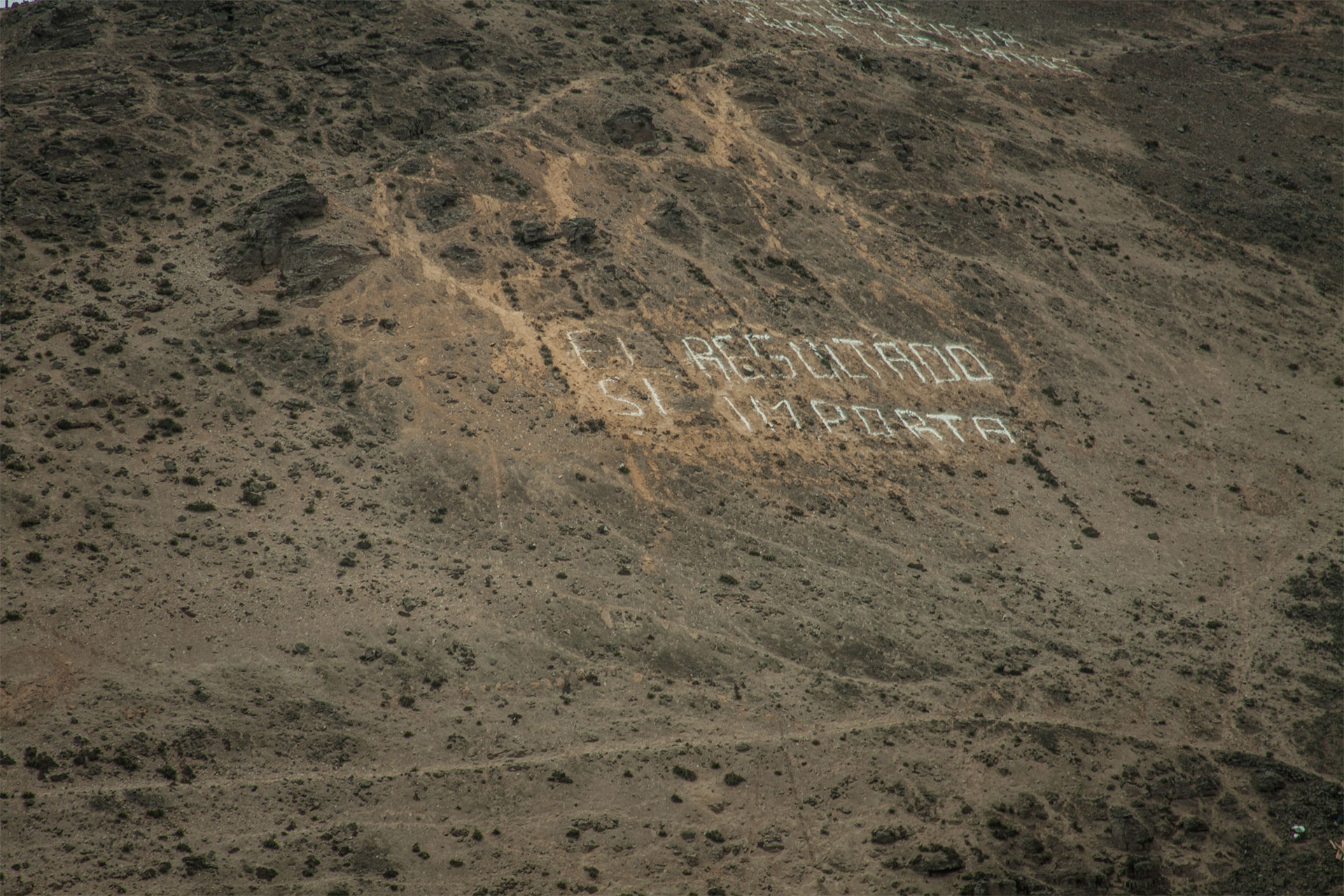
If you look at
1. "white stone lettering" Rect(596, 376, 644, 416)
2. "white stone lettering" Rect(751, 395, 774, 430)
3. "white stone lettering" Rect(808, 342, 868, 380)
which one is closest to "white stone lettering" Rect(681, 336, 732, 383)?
"white stone lettering" Rect(751, 395, 774, 430)

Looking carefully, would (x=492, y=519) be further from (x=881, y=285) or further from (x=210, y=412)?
(x=881, y=285)

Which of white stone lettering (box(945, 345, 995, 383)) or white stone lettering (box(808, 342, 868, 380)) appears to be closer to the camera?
white stone lettering (box(808, 342, 868, 380))

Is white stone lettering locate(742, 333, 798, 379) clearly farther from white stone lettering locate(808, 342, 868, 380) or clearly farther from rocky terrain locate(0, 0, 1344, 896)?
white stone lettering locate(808, 342, 868, 380)

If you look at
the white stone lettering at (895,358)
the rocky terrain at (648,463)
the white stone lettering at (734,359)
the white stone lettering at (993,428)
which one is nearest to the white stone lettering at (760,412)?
the rocky terrain at (648,463)

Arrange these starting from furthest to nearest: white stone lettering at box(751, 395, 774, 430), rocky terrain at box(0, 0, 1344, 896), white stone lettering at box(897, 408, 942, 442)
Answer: white stone lettering at box(897, 408, 942, 442) → white stone lettering at box(751, 395, 774, 430) → rocky terrain at box(0, 0, 1344, 896)

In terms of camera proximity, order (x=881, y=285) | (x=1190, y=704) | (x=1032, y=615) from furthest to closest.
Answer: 1. (x=881, y=285)
2. (x=1032, y=615)
3. (x=1190, y=704)

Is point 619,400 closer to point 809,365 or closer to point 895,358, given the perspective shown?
point 809,365

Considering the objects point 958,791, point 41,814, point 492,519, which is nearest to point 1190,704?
point 958,791

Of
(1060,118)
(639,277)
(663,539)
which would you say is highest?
(1060,118)

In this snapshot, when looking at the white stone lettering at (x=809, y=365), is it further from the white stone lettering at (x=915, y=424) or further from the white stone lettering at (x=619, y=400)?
the white stone lettering at (x=619, y=400)
